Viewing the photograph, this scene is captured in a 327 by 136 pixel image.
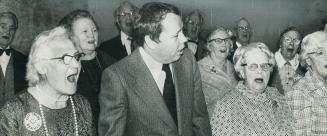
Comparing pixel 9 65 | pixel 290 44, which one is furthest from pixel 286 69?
pixel 9 65

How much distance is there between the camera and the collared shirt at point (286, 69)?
578cm

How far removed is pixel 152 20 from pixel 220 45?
2435mm

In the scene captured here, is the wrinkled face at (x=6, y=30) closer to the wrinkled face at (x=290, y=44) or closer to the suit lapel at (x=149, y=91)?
the suit lapel at (x=149, y=91)

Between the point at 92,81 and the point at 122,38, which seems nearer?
the point at 92,81

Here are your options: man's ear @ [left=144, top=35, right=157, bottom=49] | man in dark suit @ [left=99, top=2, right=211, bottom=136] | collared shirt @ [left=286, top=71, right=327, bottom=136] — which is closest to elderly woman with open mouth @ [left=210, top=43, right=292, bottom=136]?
collared shirt @ [left=286, top=71, right=327, bottom=136]

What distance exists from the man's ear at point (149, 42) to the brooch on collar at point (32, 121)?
94cm

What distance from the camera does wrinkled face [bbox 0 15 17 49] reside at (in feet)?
17.0

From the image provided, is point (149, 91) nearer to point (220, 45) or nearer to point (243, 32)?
point (220, 45)

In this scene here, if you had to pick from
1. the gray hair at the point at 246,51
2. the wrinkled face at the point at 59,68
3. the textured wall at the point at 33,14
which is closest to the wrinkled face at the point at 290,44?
the gray hair at the point at 246,51

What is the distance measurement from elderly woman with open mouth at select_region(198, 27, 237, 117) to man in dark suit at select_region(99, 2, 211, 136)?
1.62 meters

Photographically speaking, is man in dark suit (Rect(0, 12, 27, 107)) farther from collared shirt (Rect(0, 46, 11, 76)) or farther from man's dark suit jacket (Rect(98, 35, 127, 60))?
man's dark suit jacket (Rect(98, 35, 127, 60))

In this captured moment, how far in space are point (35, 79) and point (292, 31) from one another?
15.1 ft

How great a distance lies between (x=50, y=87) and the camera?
9.59ft

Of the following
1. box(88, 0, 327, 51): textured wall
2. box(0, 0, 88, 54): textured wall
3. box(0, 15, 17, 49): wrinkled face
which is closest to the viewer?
box(0, 15, 17, 49): wrinkled face
